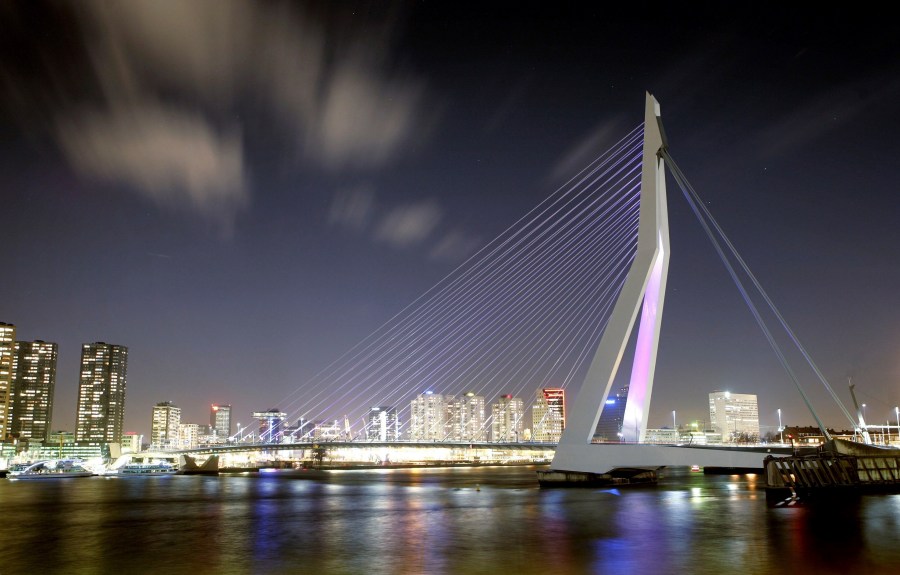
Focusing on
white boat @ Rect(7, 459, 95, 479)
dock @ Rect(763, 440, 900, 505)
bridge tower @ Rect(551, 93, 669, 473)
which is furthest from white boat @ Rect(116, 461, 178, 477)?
dock @ Rect(763, 440, 900, 505)

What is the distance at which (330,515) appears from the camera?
22.2 m

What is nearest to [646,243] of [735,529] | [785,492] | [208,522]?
[785,492]

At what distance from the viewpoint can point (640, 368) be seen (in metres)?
27.7

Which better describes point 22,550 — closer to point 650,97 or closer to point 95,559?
point 95,559

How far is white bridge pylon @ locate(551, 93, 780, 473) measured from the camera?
84.4 feet

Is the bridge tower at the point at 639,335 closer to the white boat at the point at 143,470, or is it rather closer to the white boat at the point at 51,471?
the white boat at the point at 143,470

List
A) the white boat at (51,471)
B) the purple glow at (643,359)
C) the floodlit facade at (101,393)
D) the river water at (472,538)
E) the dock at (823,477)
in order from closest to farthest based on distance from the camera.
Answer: the river water at (472,538) → the dock at (823,477) → the purple glow at (643,359) → the white boat at (51,471) → the floodlit facade at (101,393)

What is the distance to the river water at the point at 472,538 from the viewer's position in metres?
11.4

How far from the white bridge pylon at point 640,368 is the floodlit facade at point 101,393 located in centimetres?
17254

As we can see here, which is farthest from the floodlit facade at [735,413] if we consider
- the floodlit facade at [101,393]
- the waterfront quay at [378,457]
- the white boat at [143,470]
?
the floodlit facade at [101,393]

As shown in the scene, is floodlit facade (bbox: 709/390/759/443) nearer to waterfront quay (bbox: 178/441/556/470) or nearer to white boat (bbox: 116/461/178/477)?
waterfront quay (bbox: 178/441/556/470)

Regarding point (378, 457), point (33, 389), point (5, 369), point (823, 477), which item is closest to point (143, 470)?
point (5, 369)

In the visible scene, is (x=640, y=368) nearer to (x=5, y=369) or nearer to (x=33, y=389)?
(x=5, y=369)

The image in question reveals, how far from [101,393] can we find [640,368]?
182226 millimetres
